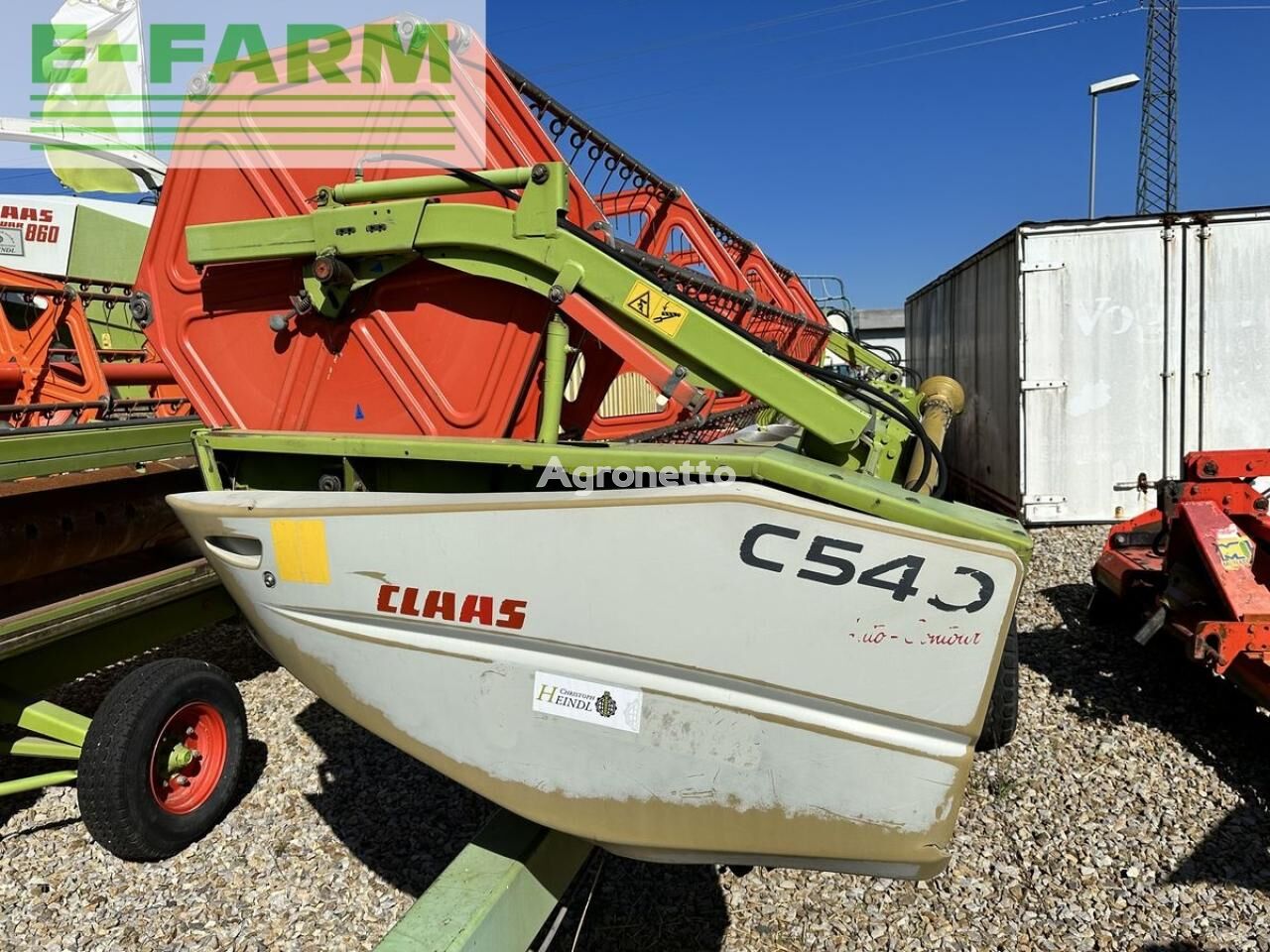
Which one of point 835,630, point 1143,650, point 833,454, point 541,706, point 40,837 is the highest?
point 833,454

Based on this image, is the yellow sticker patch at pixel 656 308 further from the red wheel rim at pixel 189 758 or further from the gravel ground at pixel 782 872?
the red wheel rim at pixel 189 758

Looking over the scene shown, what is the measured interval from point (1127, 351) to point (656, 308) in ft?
21.9

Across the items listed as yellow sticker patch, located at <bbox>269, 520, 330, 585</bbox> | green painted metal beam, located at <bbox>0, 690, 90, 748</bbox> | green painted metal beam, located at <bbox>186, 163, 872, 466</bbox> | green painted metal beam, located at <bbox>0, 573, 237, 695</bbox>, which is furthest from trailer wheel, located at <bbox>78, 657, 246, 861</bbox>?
green painted metal beam, located at <bbox>186, 163, 872, 466</bbox>

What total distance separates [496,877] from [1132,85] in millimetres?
15435

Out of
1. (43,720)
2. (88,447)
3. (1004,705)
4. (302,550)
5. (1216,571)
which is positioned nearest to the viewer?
(302,550)

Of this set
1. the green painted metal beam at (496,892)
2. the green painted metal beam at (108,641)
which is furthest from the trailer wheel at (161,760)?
the green painted metal beam at (496,892)

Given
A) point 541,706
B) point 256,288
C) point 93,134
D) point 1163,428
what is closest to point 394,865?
point 541,706

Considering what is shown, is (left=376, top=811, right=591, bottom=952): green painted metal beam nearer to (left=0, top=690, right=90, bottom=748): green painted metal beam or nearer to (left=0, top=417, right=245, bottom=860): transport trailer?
(left=0, top=417, right=245, bottom=860): transport trailer

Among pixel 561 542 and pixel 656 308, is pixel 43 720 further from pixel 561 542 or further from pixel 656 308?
pixel 656 308

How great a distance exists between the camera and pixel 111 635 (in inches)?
137

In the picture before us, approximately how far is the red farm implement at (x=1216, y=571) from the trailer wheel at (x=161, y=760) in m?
3.99

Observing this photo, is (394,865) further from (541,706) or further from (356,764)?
(541,706)

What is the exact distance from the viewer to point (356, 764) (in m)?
3.54

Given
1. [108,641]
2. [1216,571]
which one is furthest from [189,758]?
[1216,571]
